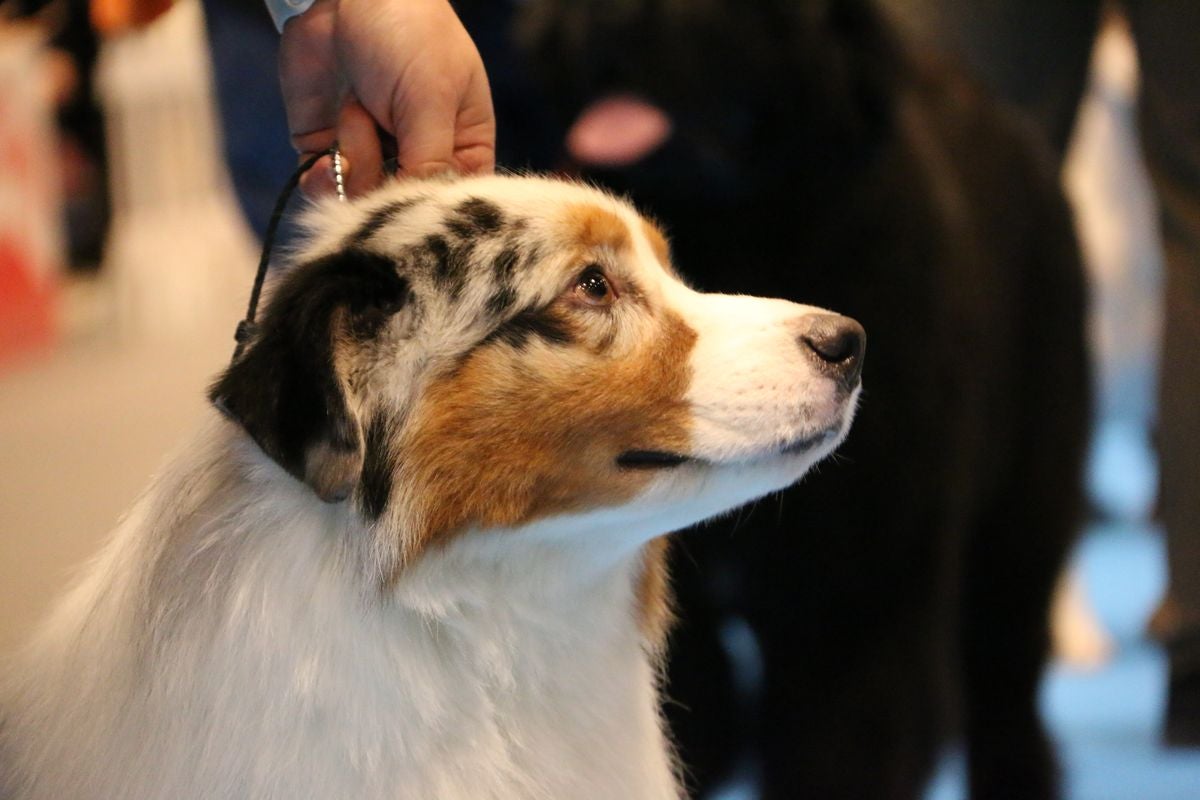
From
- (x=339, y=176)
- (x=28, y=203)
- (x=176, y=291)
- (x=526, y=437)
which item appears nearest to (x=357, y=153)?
(x=339, y=176)

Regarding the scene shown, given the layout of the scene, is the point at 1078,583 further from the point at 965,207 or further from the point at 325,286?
the point at 325,286

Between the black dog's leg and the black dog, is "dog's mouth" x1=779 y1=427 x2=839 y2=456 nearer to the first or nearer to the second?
the black dog

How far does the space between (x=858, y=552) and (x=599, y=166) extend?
0.93m

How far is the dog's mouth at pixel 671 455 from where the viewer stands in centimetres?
137

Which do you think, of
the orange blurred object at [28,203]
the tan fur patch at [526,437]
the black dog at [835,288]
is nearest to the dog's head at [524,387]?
the tan fur patch at [526,437]

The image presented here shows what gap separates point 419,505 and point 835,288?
1271mm

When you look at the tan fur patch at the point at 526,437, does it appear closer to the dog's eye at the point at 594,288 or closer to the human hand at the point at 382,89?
the dog's eye at the point at 594,288

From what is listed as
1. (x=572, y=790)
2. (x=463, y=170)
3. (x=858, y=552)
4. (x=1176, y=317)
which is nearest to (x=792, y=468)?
(x=572, y=790)

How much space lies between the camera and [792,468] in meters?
1.39

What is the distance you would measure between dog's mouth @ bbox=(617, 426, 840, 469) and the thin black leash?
46 cm

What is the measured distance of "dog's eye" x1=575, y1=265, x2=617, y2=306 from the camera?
1456 millimetres

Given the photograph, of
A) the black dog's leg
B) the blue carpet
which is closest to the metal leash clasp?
the black dog's leg

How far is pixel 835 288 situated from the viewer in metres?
2.37

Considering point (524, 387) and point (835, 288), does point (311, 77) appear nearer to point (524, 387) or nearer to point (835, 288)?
point (524, 387)
